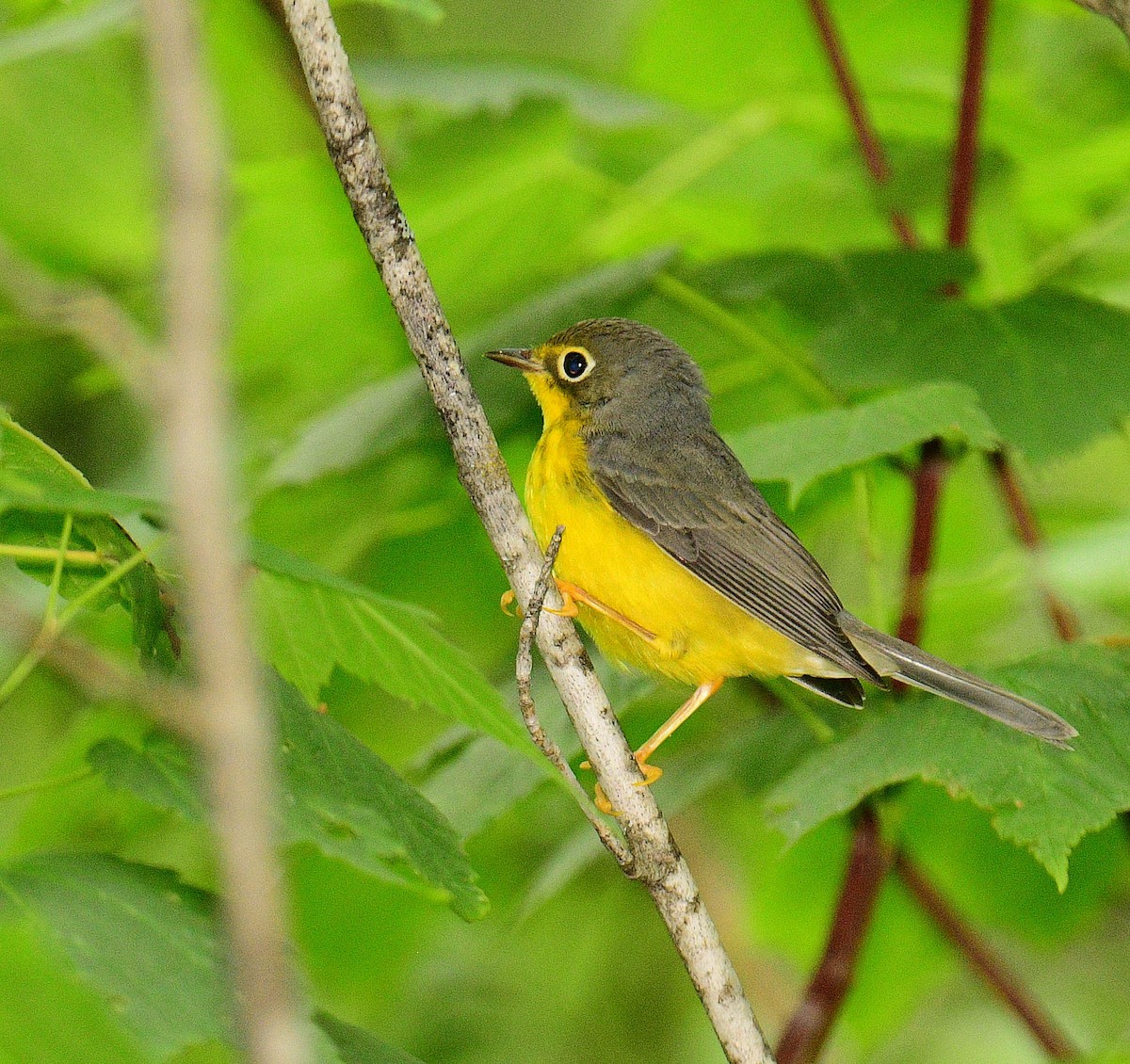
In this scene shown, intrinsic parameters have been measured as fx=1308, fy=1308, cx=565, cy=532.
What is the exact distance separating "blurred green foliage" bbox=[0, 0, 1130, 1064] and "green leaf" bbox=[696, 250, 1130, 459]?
0.05 feet

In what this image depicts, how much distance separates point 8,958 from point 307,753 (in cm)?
61

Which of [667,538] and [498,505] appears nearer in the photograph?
[498,505]

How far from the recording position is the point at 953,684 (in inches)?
141

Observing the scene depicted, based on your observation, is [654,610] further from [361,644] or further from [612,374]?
[361,644]

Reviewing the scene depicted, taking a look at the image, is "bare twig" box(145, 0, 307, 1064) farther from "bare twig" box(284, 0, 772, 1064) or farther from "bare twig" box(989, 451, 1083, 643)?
"bare twig" box(989, 451, 1083, 643)

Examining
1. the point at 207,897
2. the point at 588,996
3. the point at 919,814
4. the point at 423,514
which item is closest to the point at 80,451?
the point at 423,514

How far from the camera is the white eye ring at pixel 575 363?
527 centimetres

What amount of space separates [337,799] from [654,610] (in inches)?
97.1

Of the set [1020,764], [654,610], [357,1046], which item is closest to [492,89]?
[654,610]

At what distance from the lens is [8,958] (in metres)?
1.97

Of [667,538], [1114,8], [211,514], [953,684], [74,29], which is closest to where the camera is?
[211,514]

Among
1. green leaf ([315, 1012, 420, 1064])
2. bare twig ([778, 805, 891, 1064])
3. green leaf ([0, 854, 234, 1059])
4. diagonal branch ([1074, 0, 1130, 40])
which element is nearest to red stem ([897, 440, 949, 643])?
bare twig ([778, 805, 891, 1064])

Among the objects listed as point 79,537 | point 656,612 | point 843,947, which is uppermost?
point 79,537

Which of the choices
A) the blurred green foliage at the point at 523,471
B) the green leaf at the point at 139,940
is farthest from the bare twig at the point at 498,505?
the green leaf at the point at 139,940
